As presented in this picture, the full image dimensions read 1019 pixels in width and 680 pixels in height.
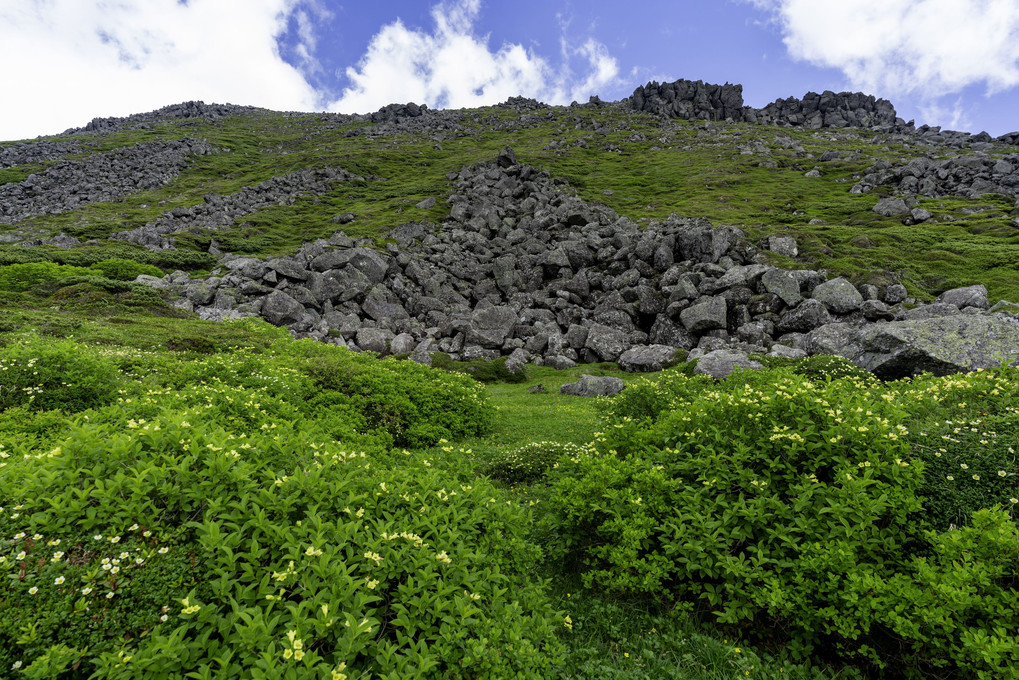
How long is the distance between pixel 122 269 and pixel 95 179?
9061 cm

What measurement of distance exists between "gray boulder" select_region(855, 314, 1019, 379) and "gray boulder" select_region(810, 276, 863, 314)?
17217 mm

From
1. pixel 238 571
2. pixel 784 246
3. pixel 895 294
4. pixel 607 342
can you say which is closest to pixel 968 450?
pixel 238 571

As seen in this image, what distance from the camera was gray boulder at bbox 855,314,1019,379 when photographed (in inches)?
719

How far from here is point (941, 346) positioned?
19078 millimetres

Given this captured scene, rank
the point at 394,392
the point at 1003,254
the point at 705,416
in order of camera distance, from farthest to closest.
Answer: the point at 1003,254, the point at 394,392, the point at 705,416

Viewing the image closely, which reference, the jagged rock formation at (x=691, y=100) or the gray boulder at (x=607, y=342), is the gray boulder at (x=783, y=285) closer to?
the gray boulder at (x=607, y=342)

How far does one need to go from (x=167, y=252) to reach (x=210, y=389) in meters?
59.6

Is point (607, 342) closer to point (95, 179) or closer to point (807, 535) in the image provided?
point (807, 535)

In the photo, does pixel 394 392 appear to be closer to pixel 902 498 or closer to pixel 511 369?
pixel 902 498

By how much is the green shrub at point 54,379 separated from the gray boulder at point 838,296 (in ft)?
146

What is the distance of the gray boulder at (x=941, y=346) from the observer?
18.2 m

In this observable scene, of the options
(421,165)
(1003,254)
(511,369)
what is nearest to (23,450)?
(511,369)

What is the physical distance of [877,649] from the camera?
19.8 feet

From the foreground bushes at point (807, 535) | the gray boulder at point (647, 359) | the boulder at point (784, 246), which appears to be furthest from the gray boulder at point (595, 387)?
the boulder at point (784, 246)
